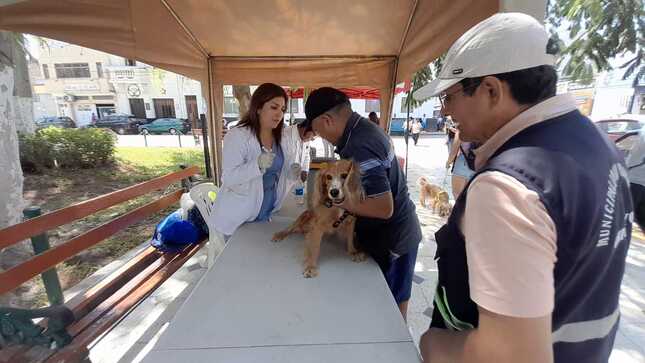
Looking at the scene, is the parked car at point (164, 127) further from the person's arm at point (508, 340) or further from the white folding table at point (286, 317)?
the person's arm at point (508, 340)

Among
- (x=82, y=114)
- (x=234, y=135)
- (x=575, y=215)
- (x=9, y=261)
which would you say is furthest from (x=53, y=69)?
(x=575, y=215)

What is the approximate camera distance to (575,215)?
585 millimetres

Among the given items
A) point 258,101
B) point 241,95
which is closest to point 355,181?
point 258,101

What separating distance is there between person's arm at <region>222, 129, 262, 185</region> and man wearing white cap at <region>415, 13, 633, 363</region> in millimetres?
1621

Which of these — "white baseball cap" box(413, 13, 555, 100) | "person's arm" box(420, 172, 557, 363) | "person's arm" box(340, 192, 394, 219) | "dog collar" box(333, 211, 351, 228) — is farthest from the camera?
"dog collar" box(333, 211, 351, 228)

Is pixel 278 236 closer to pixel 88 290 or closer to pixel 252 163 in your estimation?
pixel 252 163

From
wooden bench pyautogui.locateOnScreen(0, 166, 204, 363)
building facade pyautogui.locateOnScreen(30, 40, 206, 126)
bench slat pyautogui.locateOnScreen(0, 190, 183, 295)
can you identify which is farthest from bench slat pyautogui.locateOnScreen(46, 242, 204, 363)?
building facade pyautogui.locateOnScreen(30, 40, 206, 126)

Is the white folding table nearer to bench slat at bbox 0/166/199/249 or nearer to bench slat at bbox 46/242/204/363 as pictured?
bench slat at bbox 46/242/204/363

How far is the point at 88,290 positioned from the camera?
2354mm

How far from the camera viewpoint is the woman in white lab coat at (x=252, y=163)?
2.24 metres

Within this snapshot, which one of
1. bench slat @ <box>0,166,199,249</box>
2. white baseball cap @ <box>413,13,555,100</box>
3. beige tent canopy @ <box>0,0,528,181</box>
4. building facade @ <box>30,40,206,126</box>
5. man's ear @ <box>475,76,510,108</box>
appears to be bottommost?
bench slat @ <box>0,166,199,249</box>

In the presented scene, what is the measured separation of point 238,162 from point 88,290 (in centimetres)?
157

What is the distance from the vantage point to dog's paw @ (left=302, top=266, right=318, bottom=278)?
1.52 metres

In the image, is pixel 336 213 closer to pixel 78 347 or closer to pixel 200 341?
pixel 200 341
